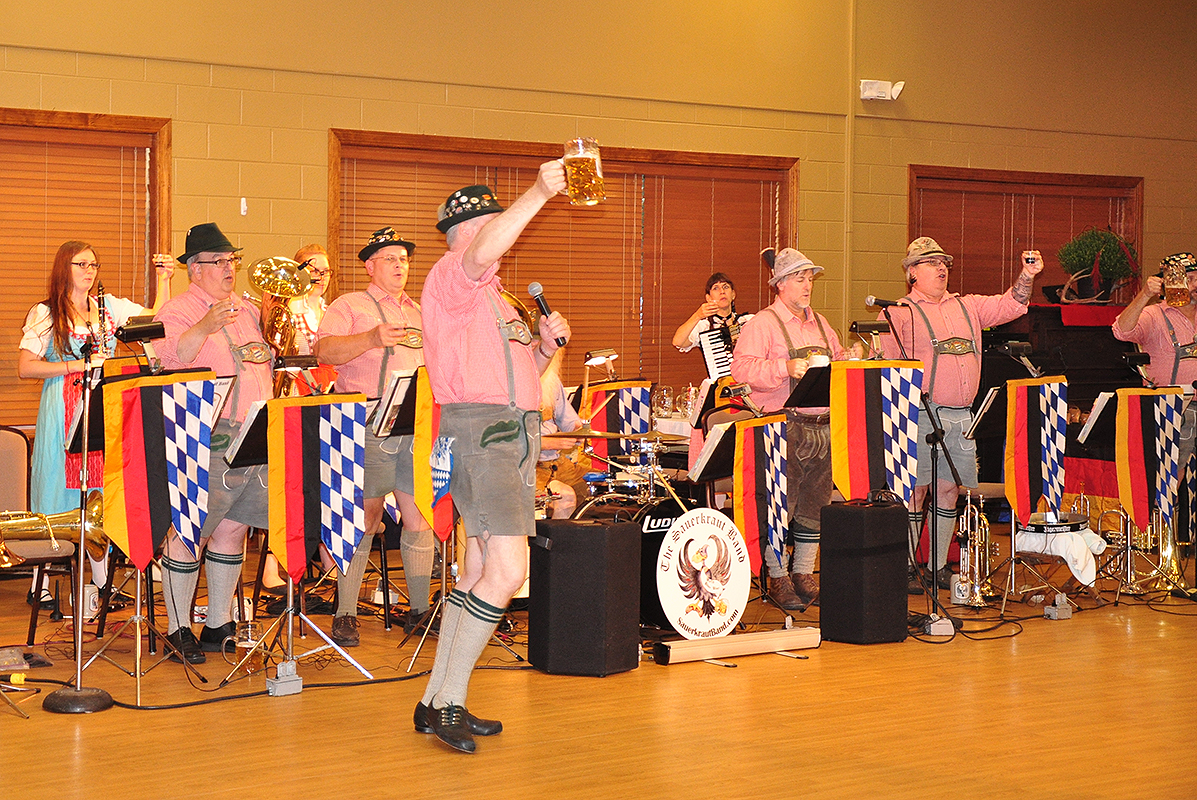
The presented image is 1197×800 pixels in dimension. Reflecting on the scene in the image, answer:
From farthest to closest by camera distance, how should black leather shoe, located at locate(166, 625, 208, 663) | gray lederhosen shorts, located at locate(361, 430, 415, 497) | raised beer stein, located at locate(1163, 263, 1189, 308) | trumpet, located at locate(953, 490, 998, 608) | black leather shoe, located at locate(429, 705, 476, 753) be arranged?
raised beer stein, located at locate(1163, 263, 1189, 308) → trumpet, located at locate(953, 490, 998, 608) → gray lederhosen shorts, located at locate(361, 430, 415, 497) → black leather shoe, located at locate(166, 625, 208, 663) → black leather shoe, located at locate(429, 705, 476, 753)

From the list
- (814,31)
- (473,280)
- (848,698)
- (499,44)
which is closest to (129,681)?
(473,280)

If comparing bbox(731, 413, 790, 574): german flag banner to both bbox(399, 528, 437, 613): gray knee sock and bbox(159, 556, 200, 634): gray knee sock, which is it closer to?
bbox(399, 528, 437, 613): gray knee sock

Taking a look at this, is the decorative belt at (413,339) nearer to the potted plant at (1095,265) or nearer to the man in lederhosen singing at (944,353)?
the man in lederhosen singing at (944,353)

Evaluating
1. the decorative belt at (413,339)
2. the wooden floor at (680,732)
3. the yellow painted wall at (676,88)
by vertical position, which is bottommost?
the wooden floor at (680,732)

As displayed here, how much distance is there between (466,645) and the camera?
3.91 m

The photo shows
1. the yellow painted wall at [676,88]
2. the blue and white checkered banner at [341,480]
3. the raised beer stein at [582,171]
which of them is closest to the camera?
the raised beer stein at [582,171]

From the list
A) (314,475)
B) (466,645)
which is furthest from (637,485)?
(466,645)

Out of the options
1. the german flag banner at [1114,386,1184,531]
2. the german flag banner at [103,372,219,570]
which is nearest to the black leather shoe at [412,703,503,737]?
the german flag banner at [103,372,219,570]

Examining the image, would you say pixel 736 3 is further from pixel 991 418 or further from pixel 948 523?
pixel 948 523

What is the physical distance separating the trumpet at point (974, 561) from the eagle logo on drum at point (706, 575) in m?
1.62

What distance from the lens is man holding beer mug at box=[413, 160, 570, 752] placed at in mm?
3889

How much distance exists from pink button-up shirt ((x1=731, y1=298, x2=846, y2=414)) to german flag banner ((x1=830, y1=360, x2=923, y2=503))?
0.36m

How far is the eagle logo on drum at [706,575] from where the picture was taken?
5.22m

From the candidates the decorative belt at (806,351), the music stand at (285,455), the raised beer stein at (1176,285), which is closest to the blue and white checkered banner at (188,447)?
the music stand at (285,455)
